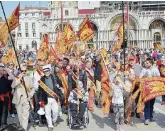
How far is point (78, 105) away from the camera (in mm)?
8953

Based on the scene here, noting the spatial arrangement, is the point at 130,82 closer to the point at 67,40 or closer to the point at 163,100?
the point at 163,100

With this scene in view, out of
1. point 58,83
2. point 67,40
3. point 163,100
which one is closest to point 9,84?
point 58,83

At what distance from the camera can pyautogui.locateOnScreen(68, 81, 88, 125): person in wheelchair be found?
8922mm

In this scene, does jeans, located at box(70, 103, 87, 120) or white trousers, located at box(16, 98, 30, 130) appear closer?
white trousers, located at box(16, 98, 30, 130)

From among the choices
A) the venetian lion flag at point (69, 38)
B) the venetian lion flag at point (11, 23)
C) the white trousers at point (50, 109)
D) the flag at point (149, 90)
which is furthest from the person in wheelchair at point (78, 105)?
the venetian lion flag at point (69, 38)

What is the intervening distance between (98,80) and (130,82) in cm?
303

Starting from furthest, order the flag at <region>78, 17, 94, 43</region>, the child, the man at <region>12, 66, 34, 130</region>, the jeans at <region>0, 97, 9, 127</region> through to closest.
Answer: the flag at <region>78, 17, 94, 43</region>, the jeans at <region>0, 97, 9, 127</region>, the child, the man at <region>12, 66, 34, 130</region>

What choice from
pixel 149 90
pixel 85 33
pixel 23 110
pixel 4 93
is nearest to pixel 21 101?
pixel 23 110

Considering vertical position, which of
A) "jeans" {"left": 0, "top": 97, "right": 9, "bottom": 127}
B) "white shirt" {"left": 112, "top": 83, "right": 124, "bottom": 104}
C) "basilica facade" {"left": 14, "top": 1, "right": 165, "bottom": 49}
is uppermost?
"basilica facade" {"left": 14, "top": 1, "right": 165, "bottom": 49}

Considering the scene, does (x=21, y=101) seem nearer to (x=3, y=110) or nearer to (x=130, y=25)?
(x=3, y=110)

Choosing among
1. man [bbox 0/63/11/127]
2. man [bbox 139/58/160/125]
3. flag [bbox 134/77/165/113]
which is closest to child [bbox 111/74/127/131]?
flag [bbox 134/77/165/113]

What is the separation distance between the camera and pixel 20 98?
8.59 m

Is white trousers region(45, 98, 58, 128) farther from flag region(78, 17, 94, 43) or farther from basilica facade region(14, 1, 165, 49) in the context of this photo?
basilica facade region(14, 1, 165, 49)

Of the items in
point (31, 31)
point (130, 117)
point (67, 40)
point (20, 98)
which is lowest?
point (130, 117)
